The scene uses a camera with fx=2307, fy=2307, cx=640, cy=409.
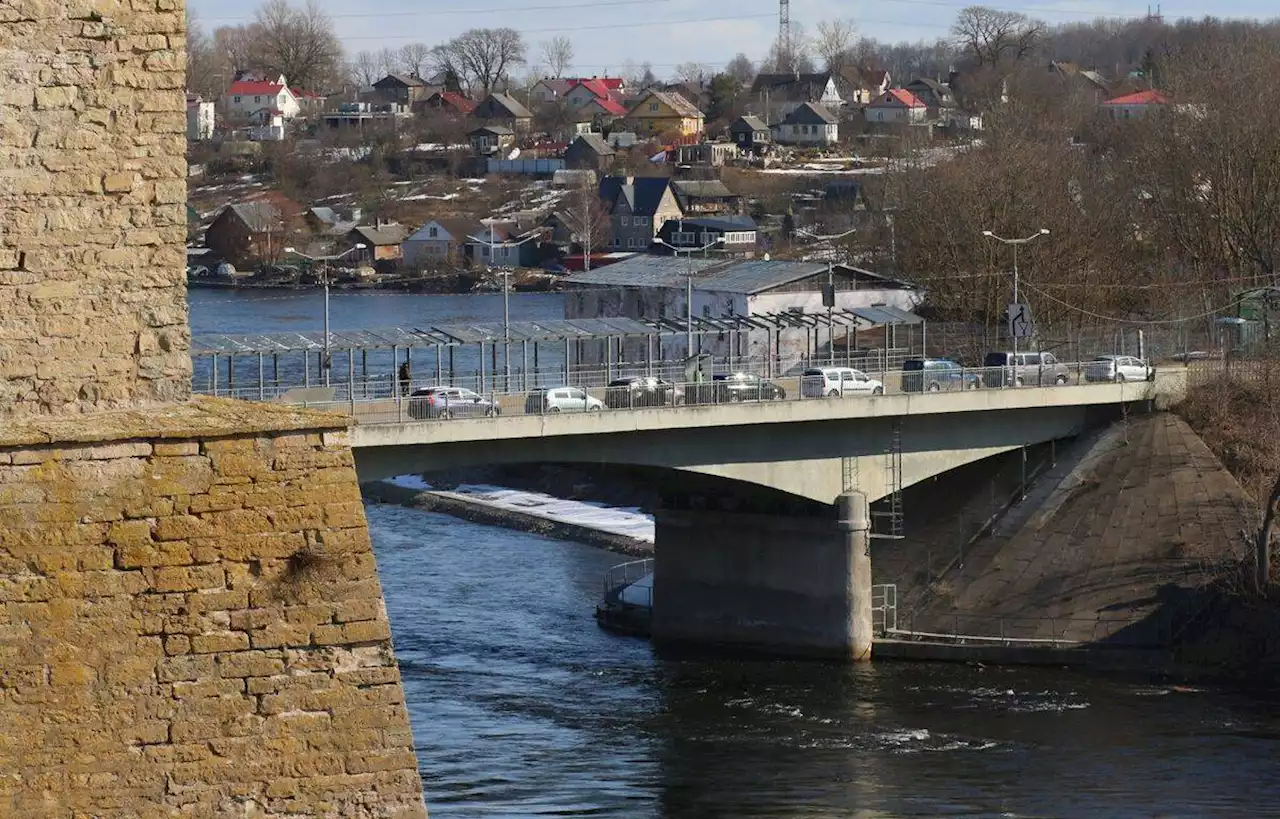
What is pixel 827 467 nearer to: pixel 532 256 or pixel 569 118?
pixel 532 256

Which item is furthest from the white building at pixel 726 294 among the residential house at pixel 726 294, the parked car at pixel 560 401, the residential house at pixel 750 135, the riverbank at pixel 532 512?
the residential house at pixel 750 135

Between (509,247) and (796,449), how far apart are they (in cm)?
6579

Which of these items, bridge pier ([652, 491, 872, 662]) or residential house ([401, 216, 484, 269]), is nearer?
bridge pier ([652, 491, 872, 662])

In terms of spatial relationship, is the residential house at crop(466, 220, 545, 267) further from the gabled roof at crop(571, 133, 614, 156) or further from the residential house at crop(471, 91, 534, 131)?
the residential house at crop(471, 91, 534, 131)

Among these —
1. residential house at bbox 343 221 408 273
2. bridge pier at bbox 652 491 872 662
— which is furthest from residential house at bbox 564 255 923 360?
residential house at bbox 343 221 408 273

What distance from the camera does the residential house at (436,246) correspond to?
330ft

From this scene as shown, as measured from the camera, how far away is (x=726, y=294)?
51.8 m

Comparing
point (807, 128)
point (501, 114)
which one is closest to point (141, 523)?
point (807, 128)

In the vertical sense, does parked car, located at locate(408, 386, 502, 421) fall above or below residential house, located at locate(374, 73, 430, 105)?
below

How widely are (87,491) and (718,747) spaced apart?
22.1 m

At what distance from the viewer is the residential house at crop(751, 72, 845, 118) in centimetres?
14738

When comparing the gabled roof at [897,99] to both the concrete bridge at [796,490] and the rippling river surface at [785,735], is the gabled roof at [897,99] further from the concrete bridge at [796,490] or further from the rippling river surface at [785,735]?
the rippling river surface at [785,735]

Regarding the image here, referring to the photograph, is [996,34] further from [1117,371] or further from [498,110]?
[1117,371]

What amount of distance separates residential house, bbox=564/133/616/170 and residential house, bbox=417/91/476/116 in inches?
540
